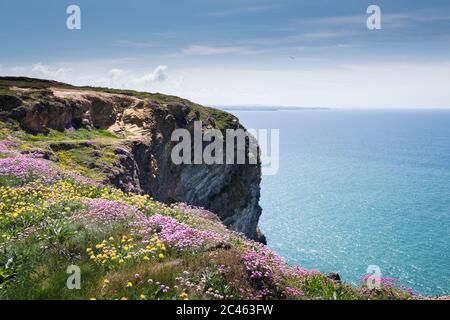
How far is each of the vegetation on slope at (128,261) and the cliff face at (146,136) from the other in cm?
1565

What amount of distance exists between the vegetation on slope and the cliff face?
616 inches

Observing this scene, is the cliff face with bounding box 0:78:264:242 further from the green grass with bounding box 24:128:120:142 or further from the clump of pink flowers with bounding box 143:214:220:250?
the clump of pink flowers with bounding box 143:214:220:250

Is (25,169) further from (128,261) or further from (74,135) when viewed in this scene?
(74,135)

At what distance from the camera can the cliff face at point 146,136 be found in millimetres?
36469

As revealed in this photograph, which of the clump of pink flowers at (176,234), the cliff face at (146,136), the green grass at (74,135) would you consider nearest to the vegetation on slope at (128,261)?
the clump of pink flowers at (176,234)

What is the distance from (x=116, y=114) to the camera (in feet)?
158

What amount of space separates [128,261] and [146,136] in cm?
3495

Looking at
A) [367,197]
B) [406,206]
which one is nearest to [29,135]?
[406,206]

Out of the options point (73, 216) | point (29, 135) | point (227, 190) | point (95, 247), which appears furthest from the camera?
point (227, 190)

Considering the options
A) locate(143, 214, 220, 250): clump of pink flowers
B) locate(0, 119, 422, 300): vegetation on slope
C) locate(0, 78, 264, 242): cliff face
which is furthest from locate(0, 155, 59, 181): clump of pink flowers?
locate(143, 214, 220, 250): clump of pink flowers

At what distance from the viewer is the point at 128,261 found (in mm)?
9984

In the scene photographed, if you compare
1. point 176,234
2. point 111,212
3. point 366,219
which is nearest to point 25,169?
point 111,212

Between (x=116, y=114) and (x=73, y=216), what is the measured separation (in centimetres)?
3693
